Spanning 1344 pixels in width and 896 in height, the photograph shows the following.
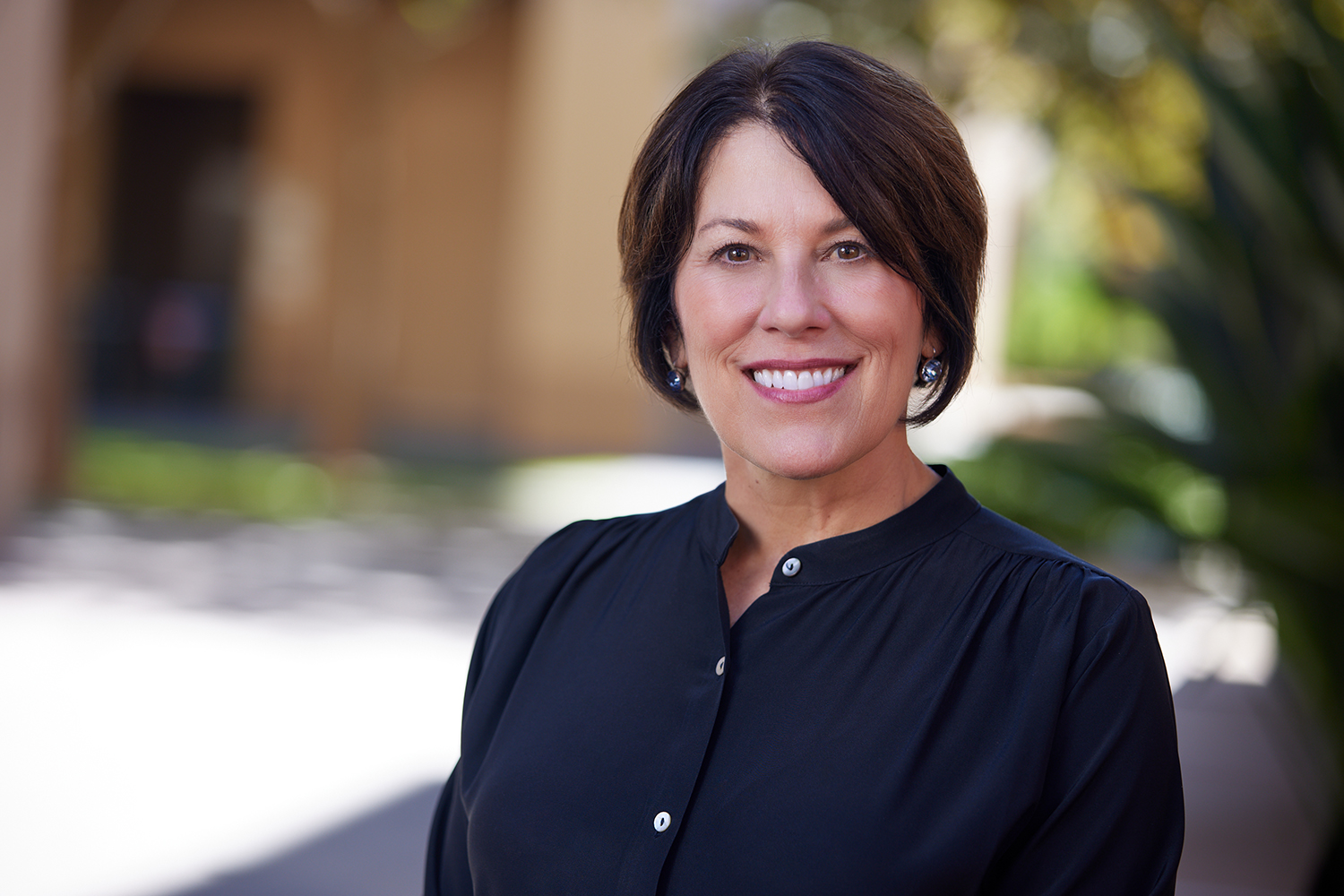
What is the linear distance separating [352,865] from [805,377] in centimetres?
275

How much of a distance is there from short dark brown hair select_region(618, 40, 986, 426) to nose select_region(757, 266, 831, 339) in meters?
0.10

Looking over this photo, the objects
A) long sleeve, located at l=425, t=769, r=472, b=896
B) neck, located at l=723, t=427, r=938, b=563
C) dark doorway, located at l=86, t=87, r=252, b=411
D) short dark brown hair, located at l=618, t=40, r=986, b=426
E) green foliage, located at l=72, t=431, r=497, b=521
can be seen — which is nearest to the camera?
short dark brown hair, located at l=618, t=40, r=986, b=426

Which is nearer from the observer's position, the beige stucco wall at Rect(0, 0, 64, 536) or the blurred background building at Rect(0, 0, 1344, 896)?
the blurred background building at Rect(0, 0, 1344, 896)

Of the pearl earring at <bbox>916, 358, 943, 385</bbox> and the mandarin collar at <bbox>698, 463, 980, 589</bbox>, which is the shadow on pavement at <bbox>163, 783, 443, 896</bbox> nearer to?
the mandarin collar at <bbox>698, 463, 980, 589</bbox>

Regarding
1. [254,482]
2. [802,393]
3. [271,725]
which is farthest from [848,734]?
[254,482]

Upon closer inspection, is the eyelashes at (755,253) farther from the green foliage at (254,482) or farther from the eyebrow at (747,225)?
the green foliage at (254,482)

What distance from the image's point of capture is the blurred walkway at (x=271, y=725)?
3.94 m

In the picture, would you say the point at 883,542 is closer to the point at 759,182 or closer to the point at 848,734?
the point at 848,734

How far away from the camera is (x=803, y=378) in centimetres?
182

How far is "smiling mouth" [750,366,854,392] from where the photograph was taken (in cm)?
181

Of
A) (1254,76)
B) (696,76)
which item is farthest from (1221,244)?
(696,76)

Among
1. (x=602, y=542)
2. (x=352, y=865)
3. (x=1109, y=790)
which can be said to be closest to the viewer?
(x=1109, y=790)

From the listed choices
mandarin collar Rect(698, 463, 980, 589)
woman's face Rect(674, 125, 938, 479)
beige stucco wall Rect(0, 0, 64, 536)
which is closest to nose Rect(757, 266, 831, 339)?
woman's face Rect(674, 125, 938, 479)

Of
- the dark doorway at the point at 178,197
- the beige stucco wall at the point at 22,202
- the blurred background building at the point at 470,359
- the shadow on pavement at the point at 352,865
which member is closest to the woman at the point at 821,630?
the blurred background building at the point at 470,359
